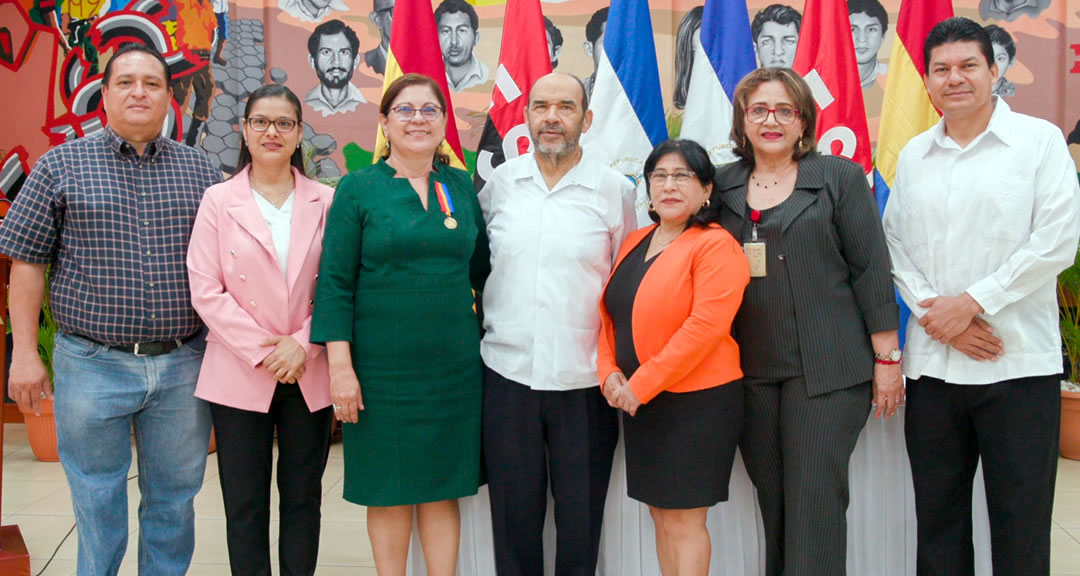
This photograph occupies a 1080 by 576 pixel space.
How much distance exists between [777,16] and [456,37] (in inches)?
94.4

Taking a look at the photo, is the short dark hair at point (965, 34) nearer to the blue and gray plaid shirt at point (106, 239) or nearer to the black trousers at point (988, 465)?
the black trousers at point (988, 465)

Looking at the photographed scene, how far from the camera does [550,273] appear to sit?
219 cm

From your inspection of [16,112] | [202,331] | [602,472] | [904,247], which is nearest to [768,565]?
[602,472]

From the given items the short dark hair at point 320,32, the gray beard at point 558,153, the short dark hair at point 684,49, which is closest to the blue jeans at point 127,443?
the gray beard at point 558,153

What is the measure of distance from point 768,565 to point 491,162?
7.12 feet

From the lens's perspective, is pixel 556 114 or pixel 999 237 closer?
pixel 999 237

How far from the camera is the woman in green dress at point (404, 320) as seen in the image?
6.99 feet

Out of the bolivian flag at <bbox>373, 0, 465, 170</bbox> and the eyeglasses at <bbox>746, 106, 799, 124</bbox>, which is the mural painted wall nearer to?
the bolivian flag at <bbox>373, 0, 465, 170</bbox>

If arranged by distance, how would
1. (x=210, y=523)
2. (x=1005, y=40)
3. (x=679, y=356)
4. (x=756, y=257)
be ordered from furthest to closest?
(x=1005, y=40), (x=210, y=523), (x=756, y=257), (x=679, y=356)

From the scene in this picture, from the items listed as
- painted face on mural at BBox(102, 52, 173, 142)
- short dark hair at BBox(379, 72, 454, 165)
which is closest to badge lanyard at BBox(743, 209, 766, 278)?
short dark hair at BBox(379, 72, 454, 165)

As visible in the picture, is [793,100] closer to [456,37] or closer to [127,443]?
[127,443]

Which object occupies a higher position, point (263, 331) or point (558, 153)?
point (558, 153)


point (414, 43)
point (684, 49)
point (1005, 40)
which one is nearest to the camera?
point (414, 43)

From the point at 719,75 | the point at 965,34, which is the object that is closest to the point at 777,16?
A: the point at 719,75
